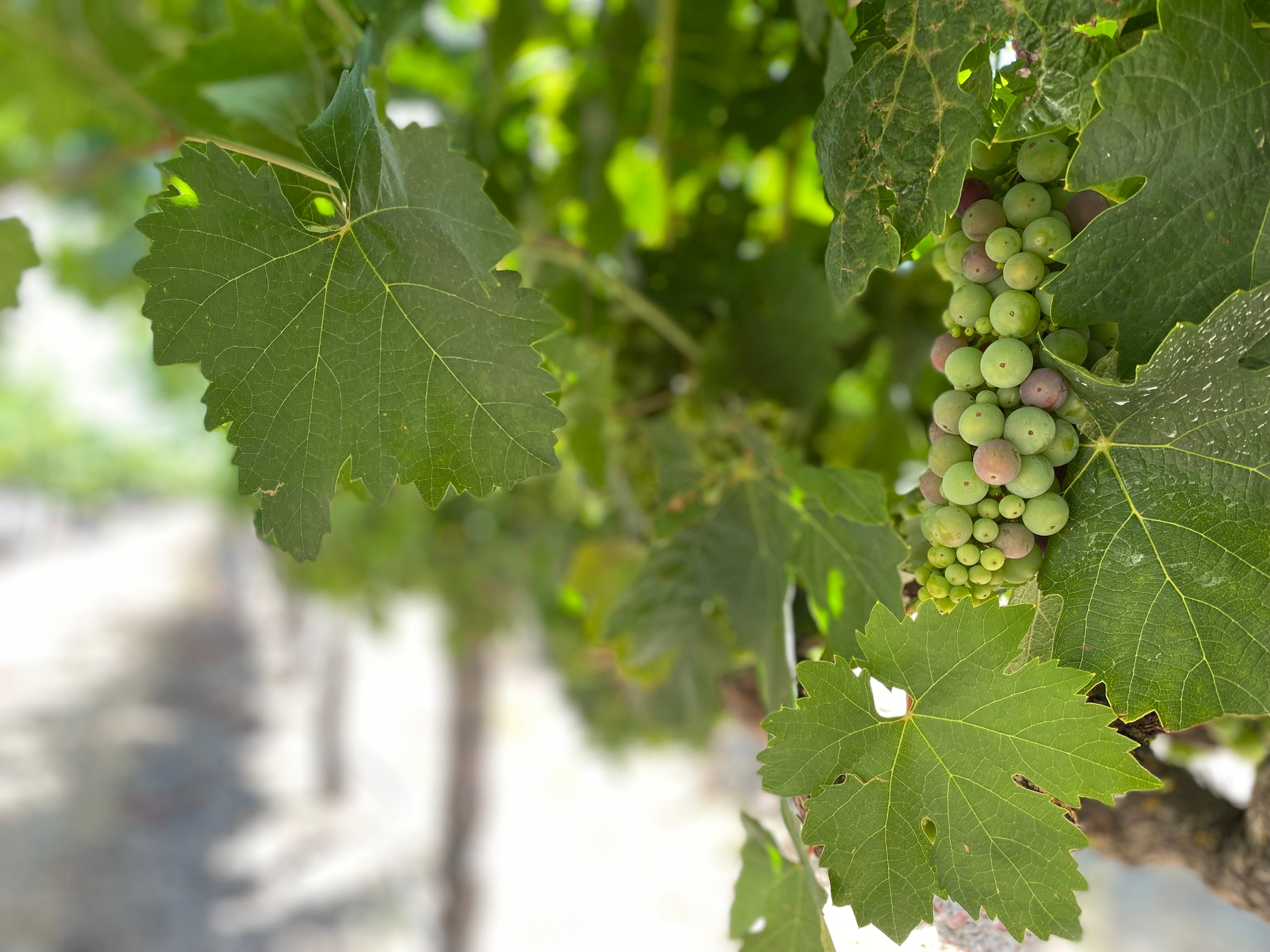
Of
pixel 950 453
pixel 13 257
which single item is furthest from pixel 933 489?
pixel 13 257

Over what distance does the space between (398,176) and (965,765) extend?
12.3 inches

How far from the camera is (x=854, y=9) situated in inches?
13.4

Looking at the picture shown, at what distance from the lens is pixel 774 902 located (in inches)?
16.0

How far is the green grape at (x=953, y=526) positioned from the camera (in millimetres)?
307

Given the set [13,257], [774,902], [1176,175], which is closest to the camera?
[1176,175]

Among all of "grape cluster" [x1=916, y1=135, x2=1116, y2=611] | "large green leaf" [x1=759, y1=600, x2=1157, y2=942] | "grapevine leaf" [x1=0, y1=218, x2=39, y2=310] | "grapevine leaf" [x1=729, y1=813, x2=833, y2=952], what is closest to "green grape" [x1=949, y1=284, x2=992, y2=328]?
"grape cluster" [x1=916, y1=135, x2=1116, y2=611]

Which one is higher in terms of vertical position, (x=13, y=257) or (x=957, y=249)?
(x=13, y=257)

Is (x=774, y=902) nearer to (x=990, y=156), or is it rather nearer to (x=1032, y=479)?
(x=1032, y=479)

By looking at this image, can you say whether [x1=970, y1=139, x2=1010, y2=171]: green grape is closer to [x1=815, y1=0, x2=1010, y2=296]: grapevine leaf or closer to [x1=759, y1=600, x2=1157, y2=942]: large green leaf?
[x1=815, y1=0, x2=1010, y2=296]: grapevine leaf

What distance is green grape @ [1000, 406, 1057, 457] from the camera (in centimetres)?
29

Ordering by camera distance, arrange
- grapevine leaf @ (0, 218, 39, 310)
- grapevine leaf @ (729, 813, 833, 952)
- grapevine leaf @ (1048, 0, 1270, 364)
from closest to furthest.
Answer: grapevine leaf @ (1048, 0, 1270, 364)
grapevine leaf @ (729, 813, 833, 952)
grapevine leaf @ (0, 218, 39, 310)

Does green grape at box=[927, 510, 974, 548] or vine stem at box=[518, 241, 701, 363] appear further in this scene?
vine stem at box=[518, 241, 701, 363]

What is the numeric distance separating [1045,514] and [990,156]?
0.14 metres

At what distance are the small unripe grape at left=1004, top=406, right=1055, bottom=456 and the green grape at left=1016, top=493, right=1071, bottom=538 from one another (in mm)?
17
